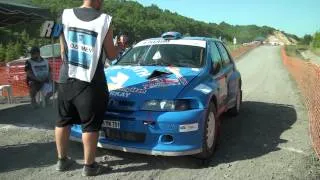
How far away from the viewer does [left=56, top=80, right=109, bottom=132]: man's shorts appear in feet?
16.5

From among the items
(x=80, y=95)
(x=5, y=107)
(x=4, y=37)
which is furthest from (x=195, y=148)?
(x=4, y=37)

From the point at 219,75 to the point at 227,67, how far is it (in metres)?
1.00

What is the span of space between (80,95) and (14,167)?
4.43 feet

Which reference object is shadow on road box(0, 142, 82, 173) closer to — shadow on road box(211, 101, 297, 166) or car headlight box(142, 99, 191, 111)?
car headlight box(142, 99, 191, 111)

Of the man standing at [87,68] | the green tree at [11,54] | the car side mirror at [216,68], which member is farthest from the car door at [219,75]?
the green tree at [11,54]

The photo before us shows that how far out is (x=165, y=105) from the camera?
5.50 m

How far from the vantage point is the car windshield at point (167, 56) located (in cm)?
680

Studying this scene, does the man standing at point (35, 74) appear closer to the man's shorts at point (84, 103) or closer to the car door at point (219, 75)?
the car door at point (219, 75)

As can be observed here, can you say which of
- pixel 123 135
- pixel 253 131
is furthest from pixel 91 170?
pixel 253 131

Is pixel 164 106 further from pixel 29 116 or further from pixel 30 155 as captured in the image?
pixel 29 116

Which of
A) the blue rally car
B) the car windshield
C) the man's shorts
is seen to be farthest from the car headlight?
the car windshield

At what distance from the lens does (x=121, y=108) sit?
561cm

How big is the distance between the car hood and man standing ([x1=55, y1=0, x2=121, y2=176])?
0.60 m

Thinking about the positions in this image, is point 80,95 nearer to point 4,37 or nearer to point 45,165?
point 45,165
